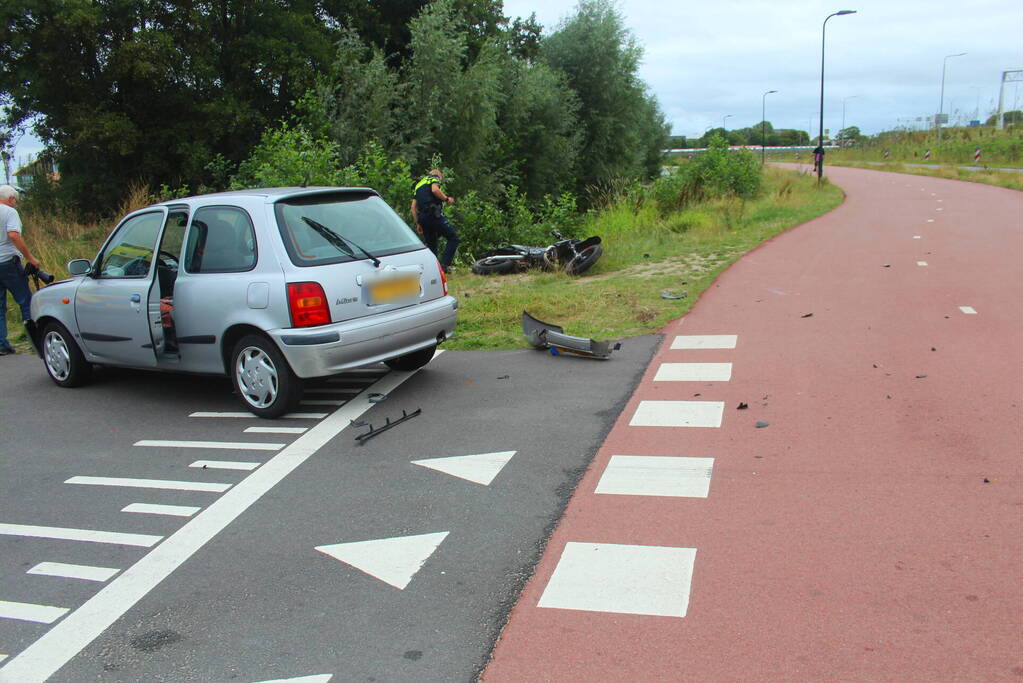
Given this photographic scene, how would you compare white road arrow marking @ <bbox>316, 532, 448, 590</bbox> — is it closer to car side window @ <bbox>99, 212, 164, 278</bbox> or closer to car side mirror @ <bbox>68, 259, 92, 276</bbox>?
car side window @ <bbox>99, 212, 164, 278</bbox>

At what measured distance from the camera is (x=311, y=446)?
5.72 meters

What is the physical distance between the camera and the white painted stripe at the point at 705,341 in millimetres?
7816

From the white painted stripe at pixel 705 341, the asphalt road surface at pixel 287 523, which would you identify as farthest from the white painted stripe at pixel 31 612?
the white painted stripe at pixel 705 341

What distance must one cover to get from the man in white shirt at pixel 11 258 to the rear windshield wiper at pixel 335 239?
15.8ft

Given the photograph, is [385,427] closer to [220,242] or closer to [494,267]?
[220,242]

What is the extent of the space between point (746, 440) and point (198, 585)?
3281 mm

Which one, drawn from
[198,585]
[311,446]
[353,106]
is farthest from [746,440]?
[353,106]

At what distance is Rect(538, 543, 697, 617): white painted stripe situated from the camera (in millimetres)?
3424

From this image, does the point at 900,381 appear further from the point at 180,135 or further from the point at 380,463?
the point at 180,135

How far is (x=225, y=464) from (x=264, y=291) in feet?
4.38

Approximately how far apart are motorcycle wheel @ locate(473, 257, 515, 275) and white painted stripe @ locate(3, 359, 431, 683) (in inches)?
265

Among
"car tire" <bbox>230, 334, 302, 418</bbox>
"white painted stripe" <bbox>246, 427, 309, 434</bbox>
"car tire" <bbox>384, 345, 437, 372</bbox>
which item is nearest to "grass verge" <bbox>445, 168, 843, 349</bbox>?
"car tire" <bbox>384, 345, 437, 372</bbox>

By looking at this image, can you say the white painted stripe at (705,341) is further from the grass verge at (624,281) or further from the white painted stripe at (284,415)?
the white painted stripe at (284,415)

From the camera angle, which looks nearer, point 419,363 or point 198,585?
point 198,585
